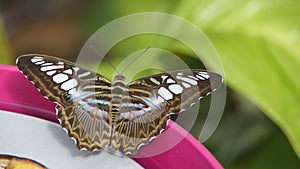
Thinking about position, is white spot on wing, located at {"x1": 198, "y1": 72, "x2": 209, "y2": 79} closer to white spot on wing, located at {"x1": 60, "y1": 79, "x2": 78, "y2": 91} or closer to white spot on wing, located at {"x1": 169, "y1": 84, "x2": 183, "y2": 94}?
white spot on wing, located at {"x1": 169, "y1": 84, "x2": 183, "y2": 94}

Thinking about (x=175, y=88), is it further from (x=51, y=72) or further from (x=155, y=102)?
(x=51, y=72)

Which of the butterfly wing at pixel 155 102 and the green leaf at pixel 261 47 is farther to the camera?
the green leaf at pixel 261 47

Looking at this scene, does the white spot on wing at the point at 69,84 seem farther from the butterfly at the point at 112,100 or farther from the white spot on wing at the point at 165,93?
the white spot on wing at the point at 165,93

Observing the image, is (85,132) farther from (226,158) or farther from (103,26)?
(103,26)

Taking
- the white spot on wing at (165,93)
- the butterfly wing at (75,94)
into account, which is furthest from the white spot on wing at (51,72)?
the white spot on wing at (165,93)

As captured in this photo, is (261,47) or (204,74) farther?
(261,47)

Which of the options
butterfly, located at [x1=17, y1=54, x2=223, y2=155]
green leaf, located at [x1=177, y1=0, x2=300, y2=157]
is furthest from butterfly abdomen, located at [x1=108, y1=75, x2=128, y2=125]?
green leaf, located at [x1=177, y1=0, x2=300, y2=157]

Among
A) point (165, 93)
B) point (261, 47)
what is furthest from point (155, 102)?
point (261, 47)
